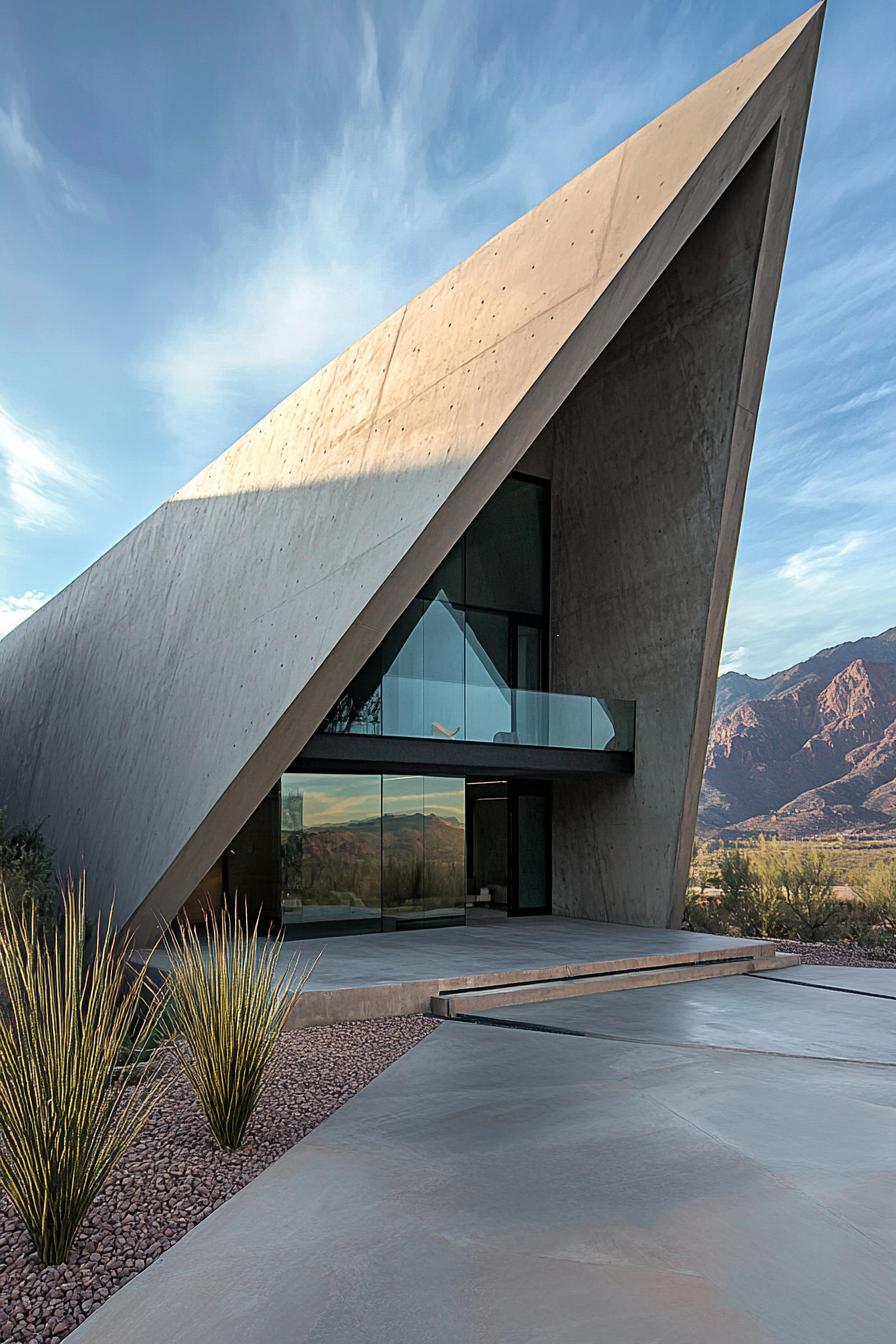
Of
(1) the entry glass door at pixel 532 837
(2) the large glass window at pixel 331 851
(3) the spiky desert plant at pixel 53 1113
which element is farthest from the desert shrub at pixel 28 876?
(1) the entry glass door at pixel 532 837

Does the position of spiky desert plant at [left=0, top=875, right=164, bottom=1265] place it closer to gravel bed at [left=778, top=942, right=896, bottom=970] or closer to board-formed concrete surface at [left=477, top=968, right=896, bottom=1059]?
board-formed concrete surface at [left=477, top=968, right=896, bottom=1059]

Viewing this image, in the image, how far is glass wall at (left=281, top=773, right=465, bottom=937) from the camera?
1199cm

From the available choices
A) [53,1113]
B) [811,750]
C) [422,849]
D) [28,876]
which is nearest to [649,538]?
[422,849]

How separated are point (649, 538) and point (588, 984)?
6474mm

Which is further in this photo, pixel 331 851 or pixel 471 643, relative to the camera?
pixel 471 643

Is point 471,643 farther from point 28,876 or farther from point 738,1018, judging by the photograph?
point 738,1018

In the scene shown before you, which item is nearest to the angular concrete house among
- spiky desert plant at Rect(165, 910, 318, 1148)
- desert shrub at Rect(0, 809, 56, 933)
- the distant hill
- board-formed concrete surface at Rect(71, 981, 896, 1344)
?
desert shrub at Rect(0, 809, 56, 933)

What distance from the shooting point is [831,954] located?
40.3ft

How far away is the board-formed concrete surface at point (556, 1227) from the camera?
304cm

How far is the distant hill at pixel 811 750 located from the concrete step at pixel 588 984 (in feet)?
196

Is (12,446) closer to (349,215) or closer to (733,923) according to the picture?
(349,215)

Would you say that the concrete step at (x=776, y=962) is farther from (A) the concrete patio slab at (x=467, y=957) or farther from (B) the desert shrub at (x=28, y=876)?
(B) the desert shrub at (x=28, y=876)

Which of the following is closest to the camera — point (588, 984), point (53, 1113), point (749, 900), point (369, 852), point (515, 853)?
point (53, 1113)

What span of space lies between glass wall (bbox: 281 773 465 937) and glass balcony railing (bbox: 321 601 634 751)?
1.53 metres
